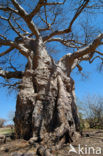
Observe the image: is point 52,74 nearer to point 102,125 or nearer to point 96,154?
point 96,154

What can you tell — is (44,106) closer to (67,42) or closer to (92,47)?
(92,47)

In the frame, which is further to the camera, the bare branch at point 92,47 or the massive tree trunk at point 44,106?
the bare branch at point 92,47

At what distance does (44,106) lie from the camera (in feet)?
9.67

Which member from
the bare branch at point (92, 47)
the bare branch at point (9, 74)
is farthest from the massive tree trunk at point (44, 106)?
the bare branch at point (92, 47)

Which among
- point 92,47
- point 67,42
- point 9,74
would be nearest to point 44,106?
point 9,74

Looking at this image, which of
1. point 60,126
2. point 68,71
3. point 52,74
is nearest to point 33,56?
point 52,74

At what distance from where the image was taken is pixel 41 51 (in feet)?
12.9

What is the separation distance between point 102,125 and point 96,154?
6.01 metres

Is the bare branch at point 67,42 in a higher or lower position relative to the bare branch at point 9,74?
higher

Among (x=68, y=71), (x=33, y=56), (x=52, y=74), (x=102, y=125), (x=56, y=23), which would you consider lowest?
(x=102, y=125)

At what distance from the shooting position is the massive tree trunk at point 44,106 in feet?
8.55

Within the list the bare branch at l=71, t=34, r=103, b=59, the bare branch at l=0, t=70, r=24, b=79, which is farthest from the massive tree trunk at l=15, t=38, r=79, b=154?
the bare branch at l=71, t=34, r=103, b=59

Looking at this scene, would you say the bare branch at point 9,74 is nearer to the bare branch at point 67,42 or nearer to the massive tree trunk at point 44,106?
the massive tree trunk at point 44,106

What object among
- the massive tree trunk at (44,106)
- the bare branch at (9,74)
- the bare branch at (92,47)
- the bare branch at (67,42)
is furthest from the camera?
the bare branch at (67,42)
